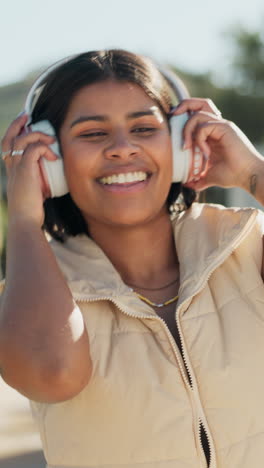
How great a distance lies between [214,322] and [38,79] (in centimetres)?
105

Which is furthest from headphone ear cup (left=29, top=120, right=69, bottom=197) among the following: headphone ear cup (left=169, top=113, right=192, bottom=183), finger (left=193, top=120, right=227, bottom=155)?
finger (left=193, top=120, right=227, bottom=155)

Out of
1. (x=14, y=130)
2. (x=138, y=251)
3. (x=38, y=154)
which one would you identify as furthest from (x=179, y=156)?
(x=14, y=130)

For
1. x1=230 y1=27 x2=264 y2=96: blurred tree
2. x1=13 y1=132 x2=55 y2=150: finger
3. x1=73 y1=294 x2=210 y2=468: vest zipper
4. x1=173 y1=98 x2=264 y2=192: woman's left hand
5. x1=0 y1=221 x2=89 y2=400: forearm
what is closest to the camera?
x1=0 y1=221 x2=89 y2=400: forearm

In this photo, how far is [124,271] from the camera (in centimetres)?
278

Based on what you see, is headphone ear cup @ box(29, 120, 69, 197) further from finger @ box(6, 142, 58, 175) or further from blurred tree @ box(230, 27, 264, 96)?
blurred tree @ box(230, 27, 264, 96)

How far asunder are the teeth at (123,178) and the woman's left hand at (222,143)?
0.23m

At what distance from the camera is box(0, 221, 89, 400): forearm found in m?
2.20

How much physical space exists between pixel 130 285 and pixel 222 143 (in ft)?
2.02

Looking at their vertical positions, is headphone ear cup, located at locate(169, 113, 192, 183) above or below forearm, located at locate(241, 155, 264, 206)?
above

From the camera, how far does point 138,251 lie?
9.11ft

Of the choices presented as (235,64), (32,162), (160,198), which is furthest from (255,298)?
(235,64)

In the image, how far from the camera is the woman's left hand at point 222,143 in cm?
270

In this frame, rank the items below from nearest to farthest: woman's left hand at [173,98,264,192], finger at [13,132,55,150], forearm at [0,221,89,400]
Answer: forearm at [0,221,89,400]
finger at [13,132,55,150]
woman's left hand at [173,98,264,192]

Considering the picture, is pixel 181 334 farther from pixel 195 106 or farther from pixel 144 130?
pixel 195 106
